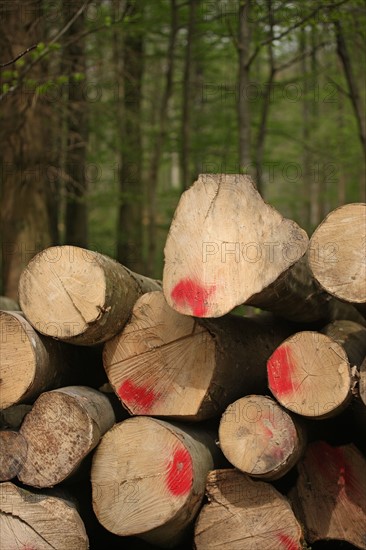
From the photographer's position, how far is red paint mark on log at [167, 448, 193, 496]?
3715mm

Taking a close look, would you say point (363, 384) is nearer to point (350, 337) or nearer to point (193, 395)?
point (350, 337)

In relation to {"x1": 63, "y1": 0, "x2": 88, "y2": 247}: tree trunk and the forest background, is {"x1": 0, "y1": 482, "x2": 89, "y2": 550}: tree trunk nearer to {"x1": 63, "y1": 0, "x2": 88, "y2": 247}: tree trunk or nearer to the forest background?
the forest background

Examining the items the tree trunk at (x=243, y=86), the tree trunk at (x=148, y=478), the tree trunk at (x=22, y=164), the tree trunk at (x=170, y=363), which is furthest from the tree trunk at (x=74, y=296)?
the tree trunk at (x=243, y=86)

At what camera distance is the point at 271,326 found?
4727 millimetres

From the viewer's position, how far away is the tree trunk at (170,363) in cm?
391

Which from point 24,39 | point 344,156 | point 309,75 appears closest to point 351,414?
point 24,39

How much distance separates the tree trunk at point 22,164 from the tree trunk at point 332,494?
456 centimetres

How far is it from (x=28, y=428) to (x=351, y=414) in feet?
6.44

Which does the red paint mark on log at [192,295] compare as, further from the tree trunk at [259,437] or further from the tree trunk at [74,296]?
the tree trunk at [259,437]

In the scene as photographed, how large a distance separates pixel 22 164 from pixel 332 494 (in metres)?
5.36

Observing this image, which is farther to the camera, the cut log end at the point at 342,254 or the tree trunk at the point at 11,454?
the tree trunk at the point at 11,454

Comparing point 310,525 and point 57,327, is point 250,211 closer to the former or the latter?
point 57,327

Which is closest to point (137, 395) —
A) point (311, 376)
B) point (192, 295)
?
point (192, 295)

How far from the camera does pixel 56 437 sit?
3.81 m
